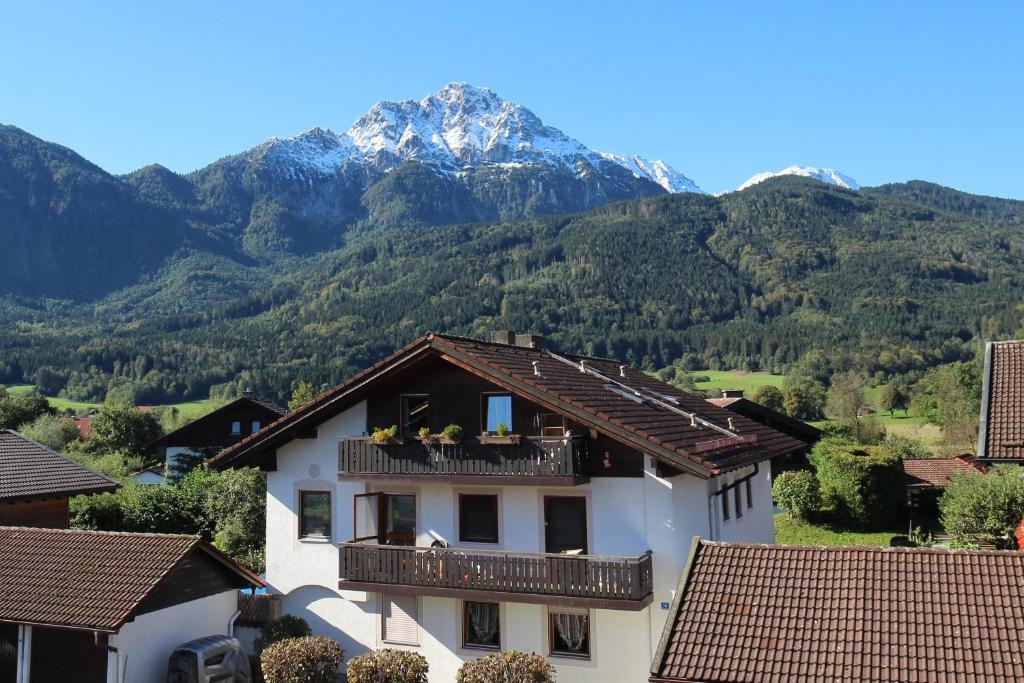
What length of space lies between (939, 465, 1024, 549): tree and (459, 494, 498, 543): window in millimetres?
14547

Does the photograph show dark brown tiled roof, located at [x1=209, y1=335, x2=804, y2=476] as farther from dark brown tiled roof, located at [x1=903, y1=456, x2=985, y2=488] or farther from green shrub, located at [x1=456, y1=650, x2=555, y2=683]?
dark brown tiled roof, located at [x1=903, y1=456, x2=985, y2=488]

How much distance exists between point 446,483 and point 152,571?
690 cm

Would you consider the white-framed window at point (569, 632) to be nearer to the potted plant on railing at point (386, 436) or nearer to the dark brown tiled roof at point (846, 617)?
the potted plant on railing at point (386, 436)

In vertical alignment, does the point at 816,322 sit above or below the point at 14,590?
above

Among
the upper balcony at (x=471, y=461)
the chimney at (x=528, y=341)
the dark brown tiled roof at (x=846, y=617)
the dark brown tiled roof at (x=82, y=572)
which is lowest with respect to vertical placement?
the dark brown tiled roof at (x=82, y=572)

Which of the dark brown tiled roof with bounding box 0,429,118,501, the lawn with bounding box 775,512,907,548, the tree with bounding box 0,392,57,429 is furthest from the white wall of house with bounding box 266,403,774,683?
the tree with bounding box 0,392,57,429

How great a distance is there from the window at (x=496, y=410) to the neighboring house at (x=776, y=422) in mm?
19844

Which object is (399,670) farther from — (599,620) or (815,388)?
(815,388)

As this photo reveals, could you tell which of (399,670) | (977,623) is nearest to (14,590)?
(399,670)

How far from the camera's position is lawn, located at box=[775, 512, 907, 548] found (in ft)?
106

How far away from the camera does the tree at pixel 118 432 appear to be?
70.4 metres

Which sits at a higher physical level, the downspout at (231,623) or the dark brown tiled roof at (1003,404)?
the dark brown tiled roof at (1003,404)

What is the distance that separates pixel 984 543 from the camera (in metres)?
25.4

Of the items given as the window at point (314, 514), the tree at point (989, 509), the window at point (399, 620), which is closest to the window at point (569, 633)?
the window at point (399, 620)
